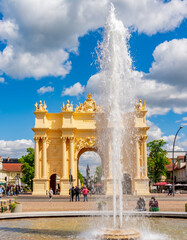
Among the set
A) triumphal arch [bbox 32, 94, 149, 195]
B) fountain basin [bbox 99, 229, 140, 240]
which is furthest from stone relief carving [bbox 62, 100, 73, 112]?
fountain basin [bbox 99, 229, 140, 240]

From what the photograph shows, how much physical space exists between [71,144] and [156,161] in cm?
3242

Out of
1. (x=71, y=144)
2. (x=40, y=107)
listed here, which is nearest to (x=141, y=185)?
(x=71, y=144)

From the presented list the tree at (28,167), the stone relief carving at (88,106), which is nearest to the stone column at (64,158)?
the stone relief carving at (88,106)

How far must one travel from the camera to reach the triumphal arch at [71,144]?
2244 inches

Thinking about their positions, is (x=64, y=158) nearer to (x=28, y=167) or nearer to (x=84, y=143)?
(x=84, y=143)

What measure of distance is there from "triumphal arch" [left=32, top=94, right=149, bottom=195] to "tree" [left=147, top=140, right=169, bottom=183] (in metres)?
24.5

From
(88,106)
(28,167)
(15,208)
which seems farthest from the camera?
(28,167)

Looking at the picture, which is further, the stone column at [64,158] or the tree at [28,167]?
the tree at [28,167]

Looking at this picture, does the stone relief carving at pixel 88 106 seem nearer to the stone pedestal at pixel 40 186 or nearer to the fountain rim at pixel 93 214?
the stone pedestal at pixel 40 186

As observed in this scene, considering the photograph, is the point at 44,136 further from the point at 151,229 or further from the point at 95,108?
the point at 151,229

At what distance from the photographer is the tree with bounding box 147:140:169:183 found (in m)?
83.6

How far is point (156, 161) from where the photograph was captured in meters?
83.9

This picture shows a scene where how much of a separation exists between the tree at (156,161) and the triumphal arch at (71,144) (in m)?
24.5

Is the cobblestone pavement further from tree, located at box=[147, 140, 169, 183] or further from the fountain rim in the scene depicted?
tree, located at box=[147, 140, 169, 183]
